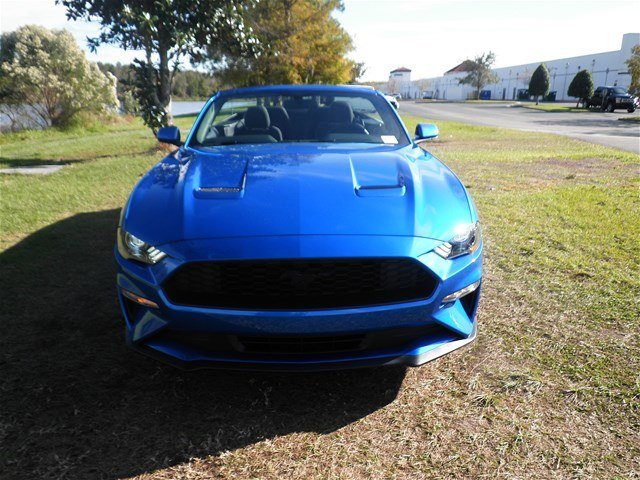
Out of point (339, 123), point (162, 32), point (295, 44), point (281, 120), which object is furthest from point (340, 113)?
point (295, 44)

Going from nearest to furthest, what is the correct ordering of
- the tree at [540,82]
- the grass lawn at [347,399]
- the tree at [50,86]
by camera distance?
the grass lawn at [347,399]
the tree at [50,86]
the tree at [540,82]

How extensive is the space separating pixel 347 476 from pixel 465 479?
0.45 m

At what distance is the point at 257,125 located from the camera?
3.47 meters

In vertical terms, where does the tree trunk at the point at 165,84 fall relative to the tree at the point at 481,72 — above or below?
below

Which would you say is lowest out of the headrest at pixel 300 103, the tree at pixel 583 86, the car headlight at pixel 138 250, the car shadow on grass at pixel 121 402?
the car shadow on grass at pixel 121 402

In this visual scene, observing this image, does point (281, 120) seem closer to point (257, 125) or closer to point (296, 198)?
point (257, 125)

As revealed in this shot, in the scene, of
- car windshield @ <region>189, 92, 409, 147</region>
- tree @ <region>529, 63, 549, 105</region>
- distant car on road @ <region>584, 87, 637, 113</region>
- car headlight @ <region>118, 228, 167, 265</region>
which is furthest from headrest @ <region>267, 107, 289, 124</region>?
tree @ <region>529, 63, 549, 105</region>

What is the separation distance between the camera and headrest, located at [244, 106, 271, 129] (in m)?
3.47

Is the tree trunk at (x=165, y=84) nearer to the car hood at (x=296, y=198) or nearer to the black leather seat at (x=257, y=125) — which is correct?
the black leather seat at (x=257, y=125)

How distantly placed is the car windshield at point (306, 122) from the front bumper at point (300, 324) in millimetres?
1448

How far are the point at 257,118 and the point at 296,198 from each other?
1.57 metres

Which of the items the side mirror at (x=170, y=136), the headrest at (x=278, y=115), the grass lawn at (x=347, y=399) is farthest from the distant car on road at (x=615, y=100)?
the side mirror at (x=170, y=136)

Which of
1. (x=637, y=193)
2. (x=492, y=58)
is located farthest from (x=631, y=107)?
(x=492, y=58)

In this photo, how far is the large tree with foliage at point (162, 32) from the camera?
355 inches
